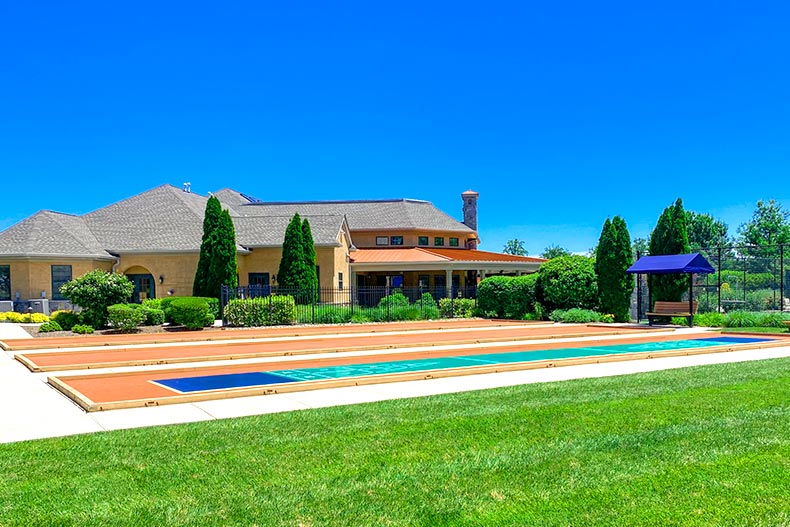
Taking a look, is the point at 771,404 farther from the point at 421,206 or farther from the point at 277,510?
the point at 421,206

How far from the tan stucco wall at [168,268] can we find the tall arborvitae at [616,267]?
20498mm

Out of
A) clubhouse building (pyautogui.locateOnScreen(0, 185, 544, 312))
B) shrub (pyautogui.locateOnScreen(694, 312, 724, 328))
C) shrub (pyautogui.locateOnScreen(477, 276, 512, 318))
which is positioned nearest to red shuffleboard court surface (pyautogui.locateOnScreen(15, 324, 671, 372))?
shrub (pyautogui.locateOnScreen(694, 312, 724, 328))

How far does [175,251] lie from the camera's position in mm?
34500

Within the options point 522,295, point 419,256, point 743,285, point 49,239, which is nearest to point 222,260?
point 49,239

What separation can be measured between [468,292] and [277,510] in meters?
35.6

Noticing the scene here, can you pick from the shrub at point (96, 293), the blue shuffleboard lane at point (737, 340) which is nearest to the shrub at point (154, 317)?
the shrub at point (96, 293)

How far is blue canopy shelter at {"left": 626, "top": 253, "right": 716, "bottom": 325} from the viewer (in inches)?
997

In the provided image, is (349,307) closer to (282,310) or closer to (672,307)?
(282,310)

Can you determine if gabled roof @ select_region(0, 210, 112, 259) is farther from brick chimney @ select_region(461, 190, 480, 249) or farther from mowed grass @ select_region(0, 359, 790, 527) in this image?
brick chimney @ select_region(461, 190, 480, 249)

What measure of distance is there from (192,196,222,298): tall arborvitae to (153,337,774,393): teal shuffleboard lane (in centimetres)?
1928

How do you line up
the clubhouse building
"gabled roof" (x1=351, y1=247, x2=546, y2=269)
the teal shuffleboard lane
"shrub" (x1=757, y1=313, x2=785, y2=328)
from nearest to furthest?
the teal shuffleboard lane, "shrub" (x1=757, y1=313, x2=785, y2=328), the clubhouse building, "gabled roof" (x1=351, y1=247, x2=546, y2=269)

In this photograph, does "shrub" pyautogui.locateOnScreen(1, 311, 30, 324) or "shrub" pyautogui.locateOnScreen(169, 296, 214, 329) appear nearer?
"shrub" pyautogui.locateOnScreen(169, 296, 214, 329)

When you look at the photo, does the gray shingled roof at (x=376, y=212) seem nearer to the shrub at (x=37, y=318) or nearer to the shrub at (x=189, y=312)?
the shrub at (x=37, y=318)

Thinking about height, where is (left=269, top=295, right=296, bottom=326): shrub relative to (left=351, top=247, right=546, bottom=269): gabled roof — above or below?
below
